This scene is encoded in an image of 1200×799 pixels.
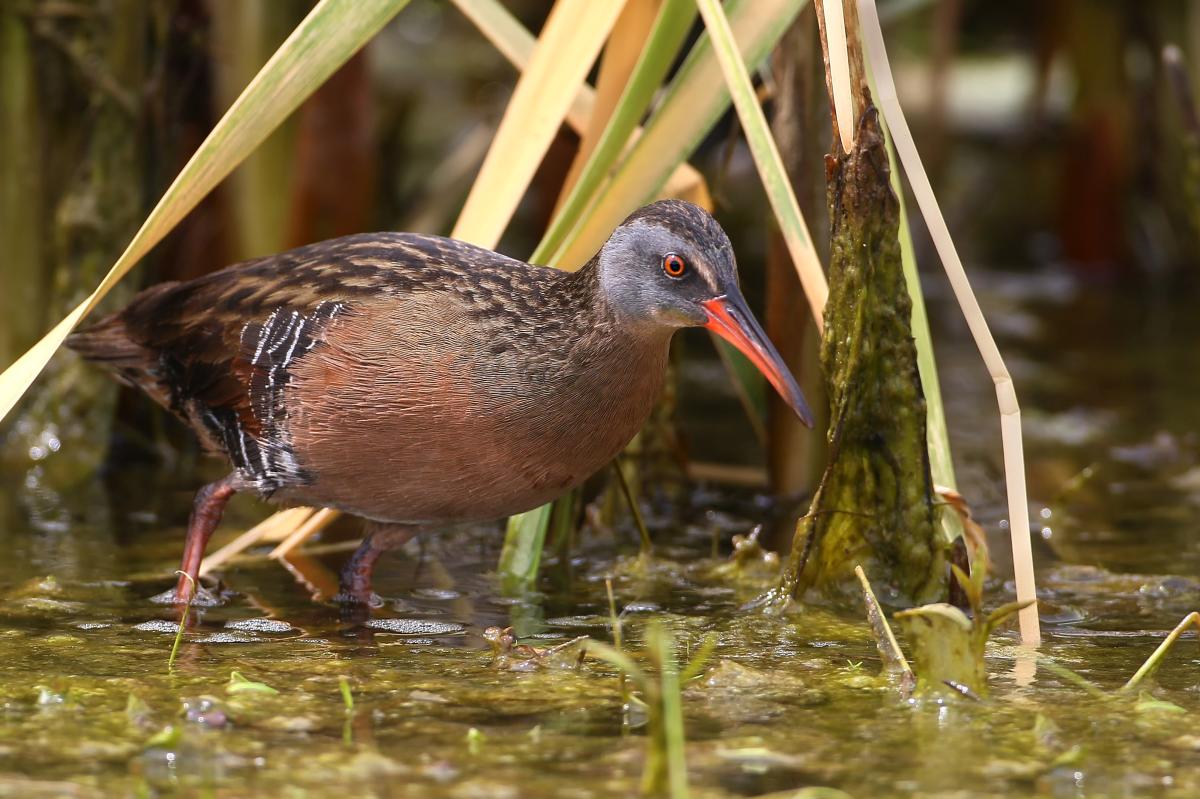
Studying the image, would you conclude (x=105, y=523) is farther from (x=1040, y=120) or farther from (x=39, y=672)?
(x=1040, y=120)

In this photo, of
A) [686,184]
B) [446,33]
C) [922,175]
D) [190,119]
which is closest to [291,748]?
[922,175]

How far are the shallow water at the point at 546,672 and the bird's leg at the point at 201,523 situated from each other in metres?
0.11

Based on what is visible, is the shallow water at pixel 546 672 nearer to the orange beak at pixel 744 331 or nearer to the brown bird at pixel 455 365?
the brown bird at pixel 455 365

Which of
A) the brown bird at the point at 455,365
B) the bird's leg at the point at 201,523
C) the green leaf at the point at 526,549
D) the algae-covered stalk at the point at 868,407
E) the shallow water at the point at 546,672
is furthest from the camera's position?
the green leaf at the point at 526,549

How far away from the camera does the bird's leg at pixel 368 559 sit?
3.92 meters

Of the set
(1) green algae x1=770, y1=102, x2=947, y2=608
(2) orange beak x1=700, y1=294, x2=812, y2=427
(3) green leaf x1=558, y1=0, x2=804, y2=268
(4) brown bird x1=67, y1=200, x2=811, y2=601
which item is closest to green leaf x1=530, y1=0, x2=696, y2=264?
(3) green leaf x1=558, y1=0, x2=804, y2=268

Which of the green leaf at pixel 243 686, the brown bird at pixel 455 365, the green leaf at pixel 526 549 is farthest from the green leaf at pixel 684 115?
the green leaf at pixel 243 686

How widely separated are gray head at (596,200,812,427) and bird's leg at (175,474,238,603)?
42.6 inches

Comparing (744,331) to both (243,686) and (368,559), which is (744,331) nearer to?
(368,559)

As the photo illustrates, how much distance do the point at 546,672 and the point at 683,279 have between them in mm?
885

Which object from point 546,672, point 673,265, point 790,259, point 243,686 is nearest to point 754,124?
point 673,265

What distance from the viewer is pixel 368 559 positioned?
396cm

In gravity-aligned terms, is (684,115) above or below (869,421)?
above

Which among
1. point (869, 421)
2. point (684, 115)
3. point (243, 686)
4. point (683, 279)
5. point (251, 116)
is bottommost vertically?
point (243, 686)
